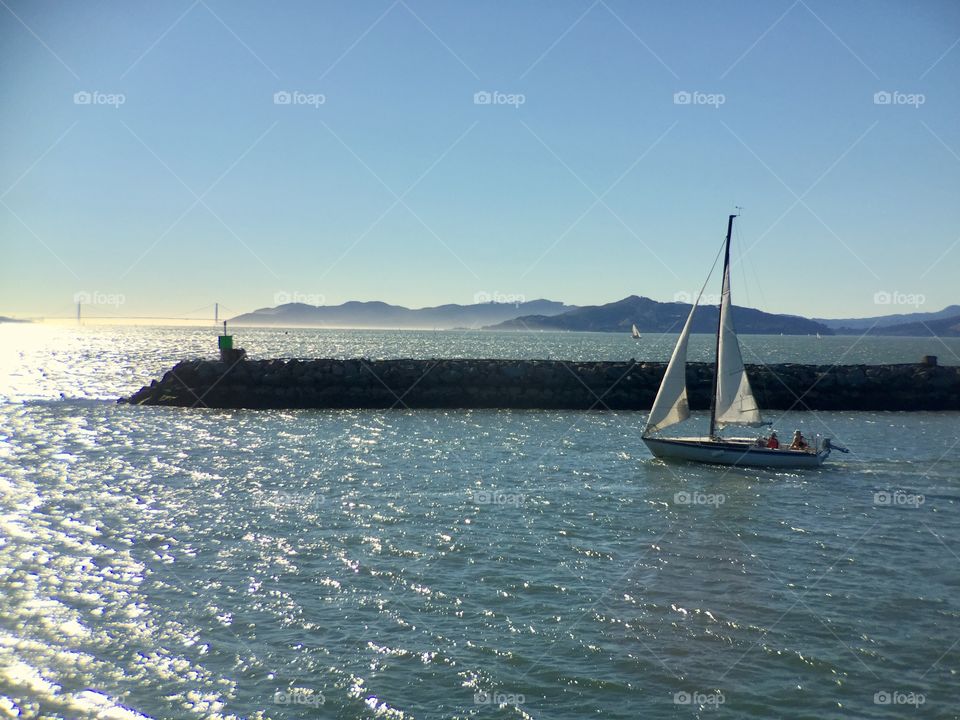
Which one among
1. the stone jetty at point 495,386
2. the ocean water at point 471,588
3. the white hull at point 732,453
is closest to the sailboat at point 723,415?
the white hull at point 732,453

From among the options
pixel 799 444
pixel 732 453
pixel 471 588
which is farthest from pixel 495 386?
pixel 471 588

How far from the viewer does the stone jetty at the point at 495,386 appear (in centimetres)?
5600

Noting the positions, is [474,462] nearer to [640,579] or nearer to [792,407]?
[640,579]

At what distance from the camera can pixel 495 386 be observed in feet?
189

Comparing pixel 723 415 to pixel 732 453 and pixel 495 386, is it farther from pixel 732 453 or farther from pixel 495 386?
pixel 495 386

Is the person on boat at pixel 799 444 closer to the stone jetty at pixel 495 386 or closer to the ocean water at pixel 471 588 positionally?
the ocean water at pixel 471 588

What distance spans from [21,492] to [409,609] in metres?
17.8

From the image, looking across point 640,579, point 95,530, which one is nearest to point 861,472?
point 640,579

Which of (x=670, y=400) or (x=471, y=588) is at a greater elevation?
(x=670, y=400)

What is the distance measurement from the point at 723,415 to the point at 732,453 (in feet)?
8.10

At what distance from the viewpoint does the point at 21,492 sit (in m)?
27.3

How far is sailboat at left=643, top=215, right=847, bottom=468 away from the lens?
34.3m

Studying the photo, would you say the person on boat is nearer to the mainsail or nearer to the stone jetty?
the mainsail

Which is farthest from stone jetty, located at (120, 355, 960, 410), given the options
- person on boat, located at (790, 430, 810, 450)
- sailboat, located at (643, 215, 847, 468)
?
person on boat, located at (790, 430, 810, 450)
